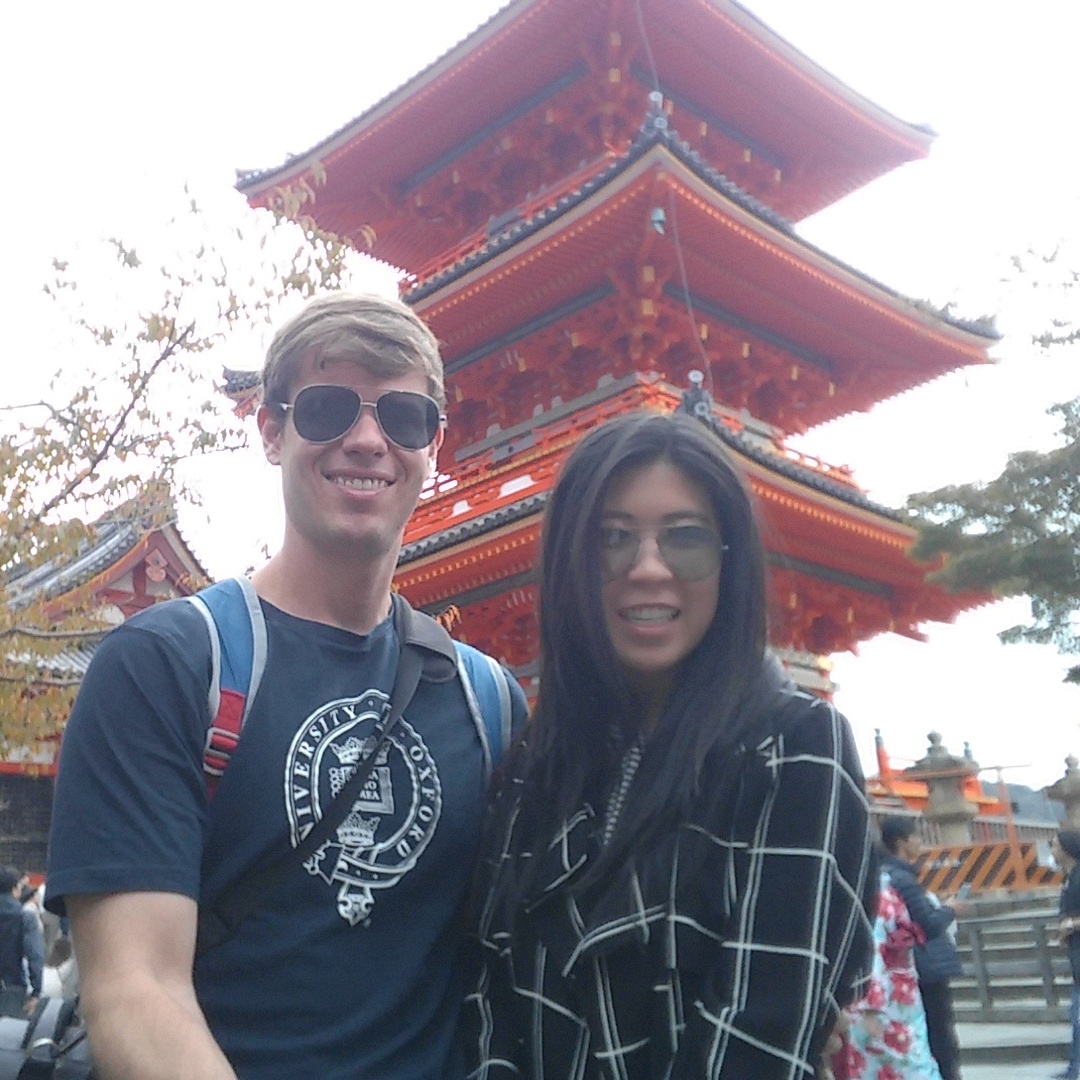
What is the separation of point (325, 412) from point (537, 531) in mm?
7354

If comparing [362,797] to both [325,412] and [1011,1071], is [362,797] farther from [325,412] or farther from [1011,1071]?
[1011,1071]

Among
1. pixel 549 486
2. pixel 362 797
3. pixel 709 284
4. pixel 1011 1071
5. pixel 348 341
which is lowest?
pixel 1011 1071

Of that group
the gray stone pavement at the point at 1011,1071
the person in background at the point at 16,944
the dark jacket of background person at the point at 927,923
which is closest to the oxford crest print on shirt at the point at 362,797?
the dark jacket of background person at the point at 927,923

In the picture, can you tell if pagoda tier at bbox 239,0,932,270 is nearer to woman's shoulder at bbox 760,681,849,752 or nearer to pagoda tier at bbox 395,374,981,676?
pagoda tier at bbox 395,374,981,676

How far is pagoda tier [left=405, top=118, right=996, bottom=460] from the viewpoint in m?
10.1

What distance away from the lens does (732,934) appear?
148 cm

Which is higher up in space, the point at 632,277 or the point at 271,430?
the point at 632,277

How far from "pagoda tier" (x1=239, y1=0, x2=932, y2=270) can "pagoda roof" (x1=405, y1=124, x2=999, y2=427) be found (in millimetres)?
1683

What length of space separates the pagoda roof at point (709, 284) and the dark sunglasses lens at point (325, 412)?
7.97 meters

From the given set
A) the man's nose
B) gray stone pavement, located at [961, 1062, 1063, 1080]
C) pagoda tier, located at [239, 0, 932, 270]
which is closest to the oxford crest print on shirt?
the man's nose

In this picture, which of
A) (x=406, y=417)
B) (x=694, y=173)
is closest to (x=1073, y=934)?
(x=694, y=173)

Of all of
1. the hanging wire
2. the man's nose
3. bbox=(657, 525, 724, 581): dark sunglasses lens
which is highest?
the hanging wire

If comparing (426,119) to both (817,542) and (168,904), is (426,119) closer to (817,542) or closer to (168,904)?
(817,542)

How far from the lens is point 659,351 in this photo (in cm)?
1134
